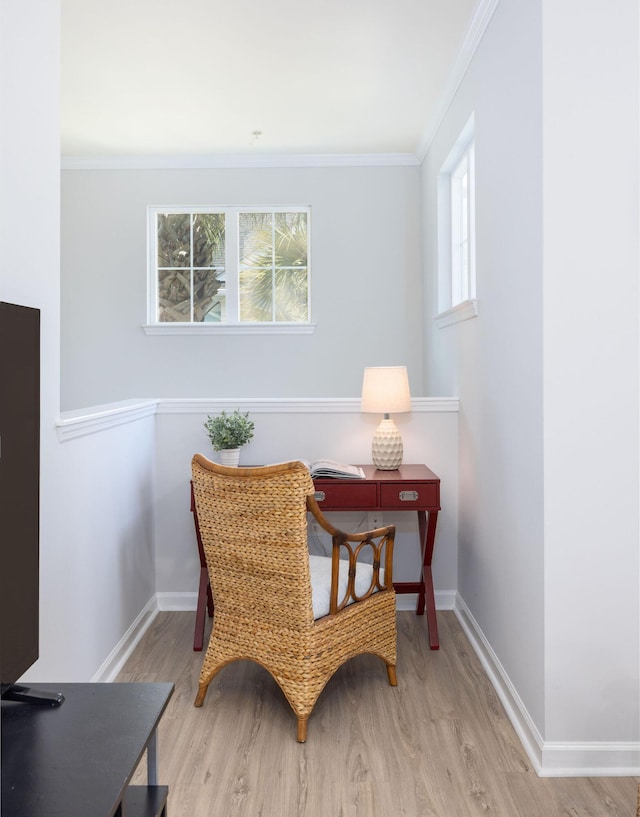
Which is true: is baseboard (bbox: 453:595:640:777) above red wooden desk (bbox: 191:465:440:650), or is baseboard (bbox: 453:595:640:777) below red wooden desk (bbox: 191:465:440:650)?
below

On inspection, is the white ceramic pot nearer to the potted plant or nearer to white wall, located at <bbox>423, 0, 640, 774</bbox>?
the potted plant

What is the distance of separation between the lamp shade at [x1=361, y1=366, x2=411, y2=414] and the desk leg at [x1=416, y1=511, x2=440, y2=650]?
1.69 ft

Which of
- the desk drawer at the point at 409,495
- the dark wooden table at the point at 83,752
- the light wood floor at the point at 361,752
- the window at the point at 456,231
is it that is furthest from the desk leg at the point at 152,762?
the window at the point at 456,231

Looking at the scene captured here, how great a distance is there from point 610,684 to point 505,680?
19.3 inches

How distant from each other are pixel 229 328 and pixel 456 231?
1.74m

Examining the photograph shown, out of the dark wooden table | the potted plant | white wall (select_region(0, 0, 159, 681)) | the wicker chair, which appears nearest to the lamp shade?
the potted plant

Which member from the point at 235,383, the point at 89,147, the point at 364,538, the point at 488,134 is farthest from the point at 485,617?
the point at 89,147

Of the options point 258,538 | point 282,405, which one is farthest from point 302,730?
point 282,405

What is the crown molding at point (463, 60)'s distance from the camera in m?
2.68

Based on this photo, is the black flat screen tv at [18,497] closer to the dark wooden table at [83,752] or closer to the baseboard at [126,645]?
the dark wooden table at [83,752]

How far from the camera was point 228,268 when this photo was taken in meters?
4.81

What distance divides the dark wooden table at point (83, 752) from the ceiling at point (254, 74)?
8.60 feet

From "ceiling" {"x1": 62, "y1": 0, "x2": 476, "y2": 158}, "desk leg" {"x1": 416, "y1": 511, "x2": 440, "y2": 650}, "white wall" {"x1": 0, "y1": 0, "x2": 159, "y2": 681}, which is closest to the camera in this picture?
"white wall" {"x1": 0, "y1": 0, "x2": 159, "y2": 681}

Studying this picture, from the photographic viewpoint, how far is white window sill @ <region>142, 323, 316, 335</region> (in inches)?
187
